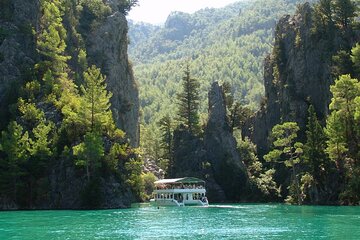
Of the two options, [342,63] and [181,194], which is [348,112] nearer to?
[342,63]

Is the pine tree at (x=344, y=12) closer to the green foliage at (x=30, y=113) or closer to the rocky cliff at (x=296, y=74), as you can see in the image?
the rocky cliff at (x=296, y=74)

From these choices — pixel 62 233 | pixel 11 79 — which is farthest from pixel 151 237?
pixel 11 79

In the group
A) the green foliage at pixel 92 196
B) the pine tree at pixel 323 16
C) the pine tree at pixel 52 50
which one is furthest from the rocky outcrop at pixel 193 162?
the green foliage at pixel 92 196

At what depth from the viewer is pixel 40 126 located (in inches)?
3578

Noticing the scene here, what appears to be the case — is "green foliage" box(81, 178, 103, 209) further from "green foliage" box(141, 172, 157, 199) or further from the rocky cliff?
"green foliage" box(141, 172, 157, 199)

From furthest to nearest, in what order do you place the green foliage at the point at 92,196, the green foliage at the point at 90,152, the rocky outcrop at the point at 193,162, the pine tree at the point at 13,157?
the rocky outcrop at the point at 193,162 < the pine tree at the point at 13,157 < the green foliage at the point at 90,152 < the green foliage at the point at 92,196

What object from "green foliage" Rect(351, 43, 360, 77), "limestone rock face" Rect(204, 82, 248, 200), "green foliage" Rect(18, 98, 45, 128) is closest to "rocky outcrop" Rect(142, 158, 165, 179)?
"limestone rock face" Rect(204, 82, 248, 200)

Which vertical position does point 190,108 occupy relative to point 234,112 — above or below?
above

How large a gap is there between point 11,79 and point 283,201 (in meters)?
60.6

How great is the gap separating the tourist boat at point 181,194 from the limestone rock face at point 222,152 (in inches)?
508

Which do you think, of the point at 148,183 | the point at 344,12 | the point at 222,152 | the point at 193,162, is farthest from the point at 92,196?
the point at 344,12

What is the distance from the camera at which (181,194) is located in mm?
104625

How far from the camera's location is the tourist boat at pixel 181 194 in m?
102

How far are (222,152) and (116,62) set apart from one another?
38.2 meters
